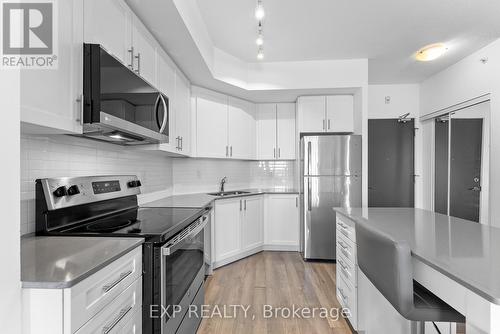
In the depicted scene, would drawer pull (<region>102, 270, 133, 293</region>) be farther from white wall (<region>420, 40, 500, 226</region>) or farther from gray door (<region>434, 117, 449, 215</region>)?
gray door (<region>434, 117, 449, 215</region>)

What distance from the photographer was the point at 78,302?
0.79 meters

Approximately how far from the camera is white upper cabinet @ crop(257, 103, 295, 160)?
13.1 feet

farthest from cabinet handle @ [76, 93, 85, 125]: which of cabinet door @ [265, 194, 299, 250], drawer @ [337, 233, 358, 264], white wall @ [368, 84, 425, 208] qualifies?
white wall @ [368, 84, 425, 208]

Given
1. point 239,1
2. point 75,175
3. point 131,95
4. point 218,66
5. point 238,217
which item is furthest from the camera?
point 238,217

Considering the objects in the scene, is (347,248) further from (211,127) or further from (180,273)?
(211,127)

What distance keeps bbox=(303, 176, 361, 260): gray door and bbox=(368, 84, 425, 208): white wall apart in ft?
5.19

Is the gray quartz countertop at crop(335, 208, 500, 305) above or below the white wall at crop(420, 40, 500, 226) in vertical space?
below

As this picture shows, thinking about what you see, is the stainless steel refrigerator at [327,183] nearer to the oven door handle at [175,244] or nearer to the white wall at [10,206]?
the oven door handle at [175,244]

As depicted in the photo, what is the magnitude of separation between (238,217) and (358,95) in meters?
2.30

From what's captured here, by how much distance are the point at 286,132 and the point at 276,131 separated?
0.16m

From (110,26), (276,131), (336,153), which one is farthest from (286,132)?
(110,26)

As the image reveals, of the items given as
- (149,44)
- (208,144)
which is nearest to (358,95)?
(208,144)

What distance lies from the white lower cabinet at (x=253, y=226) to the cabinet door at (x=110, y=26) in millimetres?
1917

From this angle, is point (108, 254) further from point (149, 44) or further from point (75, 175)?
point (149, 44)
